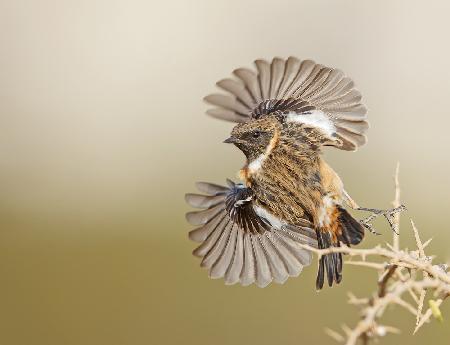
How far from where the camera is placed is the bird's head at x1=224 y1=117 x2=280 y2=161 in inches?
141

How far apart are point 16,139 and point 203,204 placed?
28.2ft

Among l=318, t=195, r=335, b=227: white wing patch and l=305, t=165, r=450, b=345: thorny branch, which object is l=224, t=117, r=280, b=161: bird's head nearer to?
l=318, t=195, r=335, b=227: white wing patch

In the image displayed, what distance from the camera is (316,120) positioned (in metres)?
3.63

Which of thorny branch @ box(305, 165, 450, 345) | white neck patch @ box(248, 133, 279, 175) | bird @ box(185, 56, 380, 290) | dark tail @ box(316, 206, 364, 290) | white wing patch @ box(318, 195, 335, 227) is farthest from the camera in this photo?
white neck patch @ box(248, 133, 279, 175)

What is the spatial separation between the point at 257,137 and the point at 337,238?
60 centimetres

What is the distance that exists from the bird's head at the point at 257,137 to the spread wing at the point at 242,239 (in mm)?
165

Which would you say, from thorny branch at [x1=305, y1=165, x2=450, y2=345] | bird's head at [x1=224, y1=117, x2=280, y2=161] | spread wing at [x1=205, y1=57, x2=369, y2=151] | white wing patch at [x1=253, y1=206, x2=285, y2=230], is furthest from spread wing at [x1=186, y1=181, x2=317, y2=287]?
thorny branch at [x1=305, y1=165, x2=450, y2=345]

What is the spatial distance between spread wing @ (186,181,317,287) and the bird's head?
0.54 feet

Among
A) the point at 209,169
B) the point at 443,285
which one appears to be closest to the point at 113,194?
the point at 209,169

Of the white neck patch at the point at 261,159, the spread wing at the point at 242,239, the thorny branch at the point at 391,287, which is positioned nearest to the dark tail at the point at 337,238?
the spread wing at the point at 242,239

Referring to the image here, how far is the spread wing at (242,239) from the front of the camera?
11.4ft

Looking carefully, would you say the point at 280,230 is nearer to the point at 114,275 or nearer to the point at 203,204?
the point at 203,204

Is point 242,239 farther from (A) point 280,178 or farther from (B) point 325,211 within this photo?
(B) point 325,211

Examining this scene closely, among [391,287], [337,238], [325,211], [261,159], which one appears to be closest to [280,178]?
[261,159]
